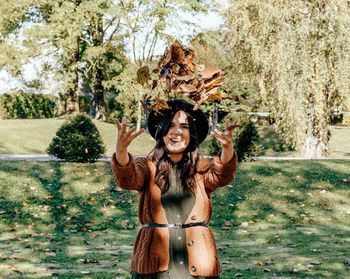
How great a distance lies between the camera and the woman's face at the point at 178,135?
3.19m

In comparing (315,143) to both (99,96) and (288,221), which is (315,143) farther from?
(99,96)

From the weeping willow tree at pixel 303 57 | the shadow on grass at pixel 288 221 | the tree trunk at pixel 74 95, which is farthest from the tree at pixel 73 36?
the shadow on grass at pixel 288 221

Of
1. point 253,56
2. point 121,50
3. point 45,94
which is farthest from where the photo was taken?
point 45,94

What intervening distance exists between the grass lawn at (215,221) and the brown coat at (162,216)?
3.44 metres

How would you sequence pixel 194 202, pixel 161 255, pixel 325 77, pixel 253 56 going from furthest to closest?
pixel 253 56, pixel 325 77, pixel 194 202, pixel 161 255

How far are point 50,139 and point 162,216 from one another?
21865mm

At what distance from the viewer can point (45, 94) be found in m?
34.4

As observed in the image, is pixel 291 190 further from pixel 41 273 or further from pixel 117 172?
pixel 117 172

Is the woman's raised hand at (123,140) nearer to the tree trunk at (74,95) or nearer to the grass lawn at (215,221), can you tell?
the grass lawn at (215,221)

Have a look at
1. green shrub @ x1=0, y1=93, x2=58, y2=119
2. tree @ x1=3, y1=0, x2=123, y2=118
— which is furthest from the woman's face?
green shrub @ x1=0, y1=93, x2=58, y2=119

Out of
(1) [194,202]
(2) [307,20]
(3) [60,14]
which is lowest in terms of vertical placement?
(1) [194,202]

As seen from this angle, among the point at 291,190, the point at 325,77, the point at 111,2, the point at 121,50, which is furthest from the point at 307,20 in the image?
the point at 121,50

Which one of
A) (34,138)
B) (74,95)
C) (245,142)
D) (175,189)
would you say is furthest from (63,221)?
(74,95)

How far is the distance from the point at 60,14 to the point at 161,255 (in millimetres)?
24441
